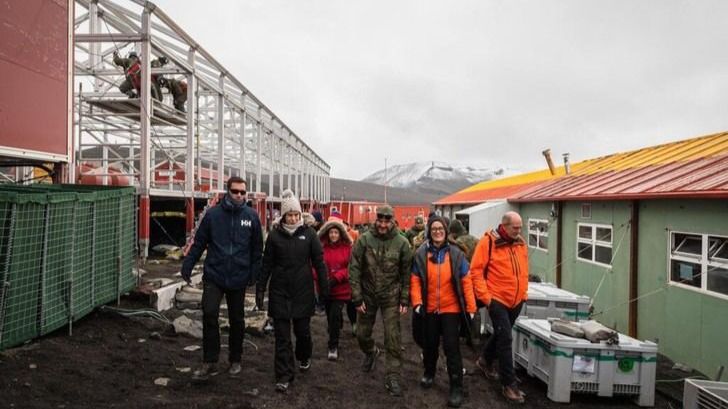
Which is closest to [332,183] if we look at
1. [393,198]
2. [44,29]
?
[393,198]

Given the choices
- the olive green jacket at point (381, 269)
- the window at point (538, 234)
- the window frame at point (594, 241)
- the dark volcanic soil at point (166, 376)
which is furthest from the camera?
the window at point (538, 234)

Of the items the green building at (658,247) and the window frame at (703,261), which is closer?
the window frame at (703,261)

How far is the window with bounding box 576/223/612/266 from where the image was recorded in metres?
9.02

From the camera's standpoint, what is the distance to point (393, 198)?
69938 millimetres

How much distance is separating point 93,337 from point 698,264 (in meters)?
8.13

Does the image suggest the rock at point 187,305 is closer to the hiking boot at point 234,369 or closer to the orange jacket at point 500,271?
the hiking boot at point 234,369

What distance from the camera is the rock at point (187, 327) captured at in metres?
6.37

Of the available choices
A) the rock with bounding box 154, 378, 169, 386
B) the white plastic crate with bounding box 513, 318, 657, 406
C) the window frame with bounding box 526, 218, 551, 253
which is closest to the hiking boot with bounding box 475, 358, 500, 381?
the white plastic crate with bounding box 513, 318, 657, 406

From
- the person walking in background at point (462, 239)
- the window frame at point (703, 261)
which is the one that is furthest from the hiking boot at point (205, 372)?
the window frame at point (703, 261)

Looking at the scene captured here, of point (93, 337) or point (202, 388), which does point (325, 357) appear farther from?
point (93, 337)

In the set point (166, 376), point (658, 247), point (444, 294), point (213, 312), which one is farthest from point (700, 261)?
point (166, 376)

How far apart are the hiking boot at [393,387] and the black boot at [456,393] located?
534 millimetres

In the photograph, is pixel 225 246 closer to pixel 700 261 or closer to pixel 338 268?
pixel 338 268

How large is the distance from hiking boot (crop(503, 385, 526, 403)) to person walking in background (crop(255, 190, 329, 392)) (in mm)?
2323
